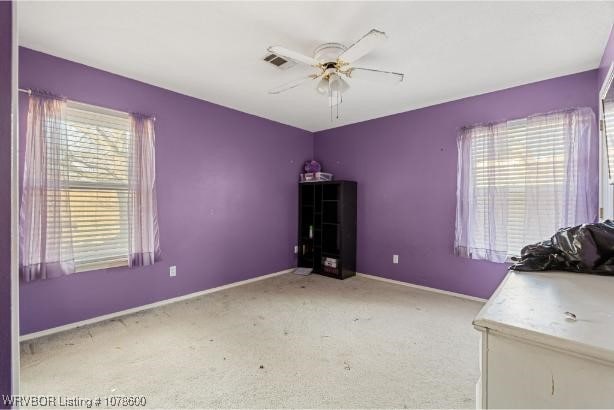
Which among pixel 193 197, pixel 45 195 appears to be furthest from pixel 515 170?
pixel 45 195

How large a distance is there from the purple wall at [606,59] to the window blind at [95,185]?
156 inches

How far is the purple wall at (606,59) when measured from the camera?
1929 mm

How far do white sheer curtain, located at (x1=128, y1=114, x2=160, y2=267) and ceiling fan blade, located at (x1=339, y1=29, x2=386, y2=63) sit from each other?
207 centimetres

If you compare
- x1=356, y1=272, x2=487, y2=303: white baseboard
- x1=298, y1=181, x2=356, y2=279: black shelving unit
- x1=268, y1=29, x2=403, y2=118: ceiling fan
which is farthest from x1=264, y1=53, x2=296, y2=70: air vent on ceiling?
x1=356, y1=272, x2=487, y2=303: white baseboard

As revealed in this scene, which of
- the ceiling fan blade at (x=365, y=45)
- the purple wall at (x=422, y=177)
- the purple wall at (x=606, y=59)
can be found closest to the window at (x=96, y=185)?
the ceiling fan blade at (x=365, y=45)

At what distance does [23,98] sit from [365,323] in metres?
3.38

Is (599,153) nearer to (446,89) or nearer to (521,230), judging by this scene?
(521,230)

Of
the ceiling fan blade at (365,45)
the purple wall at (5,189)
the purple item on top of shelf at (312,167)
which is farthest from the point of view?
the purple item on top of shelf at (312,167)

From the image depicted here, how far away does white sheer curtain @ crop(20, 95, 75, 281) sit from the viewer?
→ 2.16 m

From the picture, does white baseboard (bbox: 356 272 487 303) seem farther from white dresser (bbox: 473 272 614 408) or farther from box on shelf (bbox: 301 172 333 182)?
white dresser (bbox: 473 272 614 408)

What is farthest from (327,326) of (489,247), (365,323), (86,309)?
(86,309)

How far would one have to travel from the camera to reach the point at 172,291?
306cm

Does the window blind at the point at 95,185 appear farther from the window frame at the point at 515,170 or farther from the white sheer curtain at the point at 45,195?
the window frame at the point at 515,170

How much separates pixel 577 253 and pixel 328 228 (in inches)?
123
